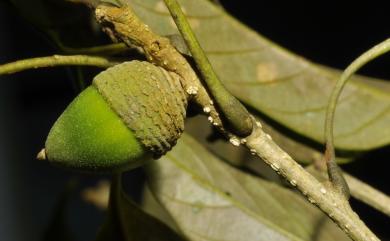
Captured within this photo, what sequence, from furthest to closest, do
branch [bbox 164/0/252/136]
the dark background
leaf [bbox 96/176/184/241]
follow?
1. the dark background
2. leaf [bbox 96/176/184/241]
3. branch [bbox 164/0/252/136]

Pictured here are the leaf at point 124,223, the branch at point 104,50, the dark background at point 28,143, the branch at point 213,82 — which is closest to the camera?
the branch at point 213,82

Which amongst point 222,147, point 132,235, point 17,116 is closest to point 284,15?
point 222,147

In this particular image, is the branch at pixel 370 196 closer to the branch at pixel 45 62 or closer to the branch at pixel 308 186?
the branch at pixel 308 186

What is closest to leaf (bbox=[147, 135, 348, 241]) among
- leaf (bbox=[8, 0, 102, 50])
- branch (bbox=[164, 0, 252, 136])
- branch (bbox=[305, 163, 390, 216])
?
branch (bbox=[305, 163, 390, 216])

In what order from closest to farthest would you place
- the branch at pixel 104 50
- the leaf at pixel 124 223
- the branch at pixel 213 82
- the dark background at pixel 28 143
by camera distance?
the branch at pixel 213 82 → the branch at pixel 104 50 → the leaf at pixel 124 223 → the dark background at pixel 28 143

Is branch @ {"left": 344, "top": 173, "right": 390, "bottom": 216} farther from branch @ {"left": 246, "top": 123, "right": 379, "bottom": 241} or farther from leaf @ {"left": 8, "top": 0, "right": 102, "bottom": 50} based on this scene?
leaf @ {"left": 8, "top": 0, "right": 102, "bottom": 50}

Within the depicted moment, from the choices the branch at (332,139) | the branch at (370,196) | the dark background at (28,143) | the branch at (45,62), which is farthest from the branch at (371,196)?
the dark background at (28,143)
